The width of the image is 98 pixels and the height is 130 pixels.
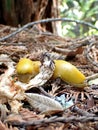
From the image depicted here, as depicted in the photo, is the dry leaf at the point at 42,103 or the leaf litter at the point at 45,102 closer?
the leaf litter at the point at 45,102

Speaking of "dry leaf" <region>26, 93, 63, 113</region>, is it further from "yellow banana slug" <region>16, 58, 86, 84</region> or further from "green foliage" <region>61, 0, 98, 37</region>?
"green foliage" <region>61, 0, 98, 37</region>

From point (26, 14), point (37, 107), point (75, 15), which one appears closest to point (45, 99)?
point (37, 107)

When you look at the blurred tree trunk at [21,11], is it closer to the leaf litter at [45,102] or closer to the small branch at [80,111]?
the leaf litter at [45,102]

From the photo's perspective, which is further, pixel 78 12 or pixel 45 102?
pixel 78 12

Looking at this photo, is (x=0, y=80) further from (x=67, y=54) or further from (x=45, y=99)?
(x=67, y=54)

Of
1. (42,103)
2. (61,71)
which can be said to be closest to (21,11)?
(61,71)

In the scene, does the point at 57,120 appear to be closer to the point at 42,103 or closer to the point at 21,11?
the point at 42,103

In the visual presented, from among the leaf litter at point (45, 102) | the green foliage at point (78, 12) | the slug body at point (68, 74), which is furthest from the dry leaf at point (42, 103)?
the green foliage at point (78, 12)

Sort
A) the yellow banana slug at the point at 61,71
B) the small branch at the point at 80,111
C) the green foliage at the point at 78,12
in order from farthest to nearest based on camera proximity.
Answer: the green foliage at the point at 78,12
the yellow banana slug at the point at 61,71
the small branch at the point at 80,111
